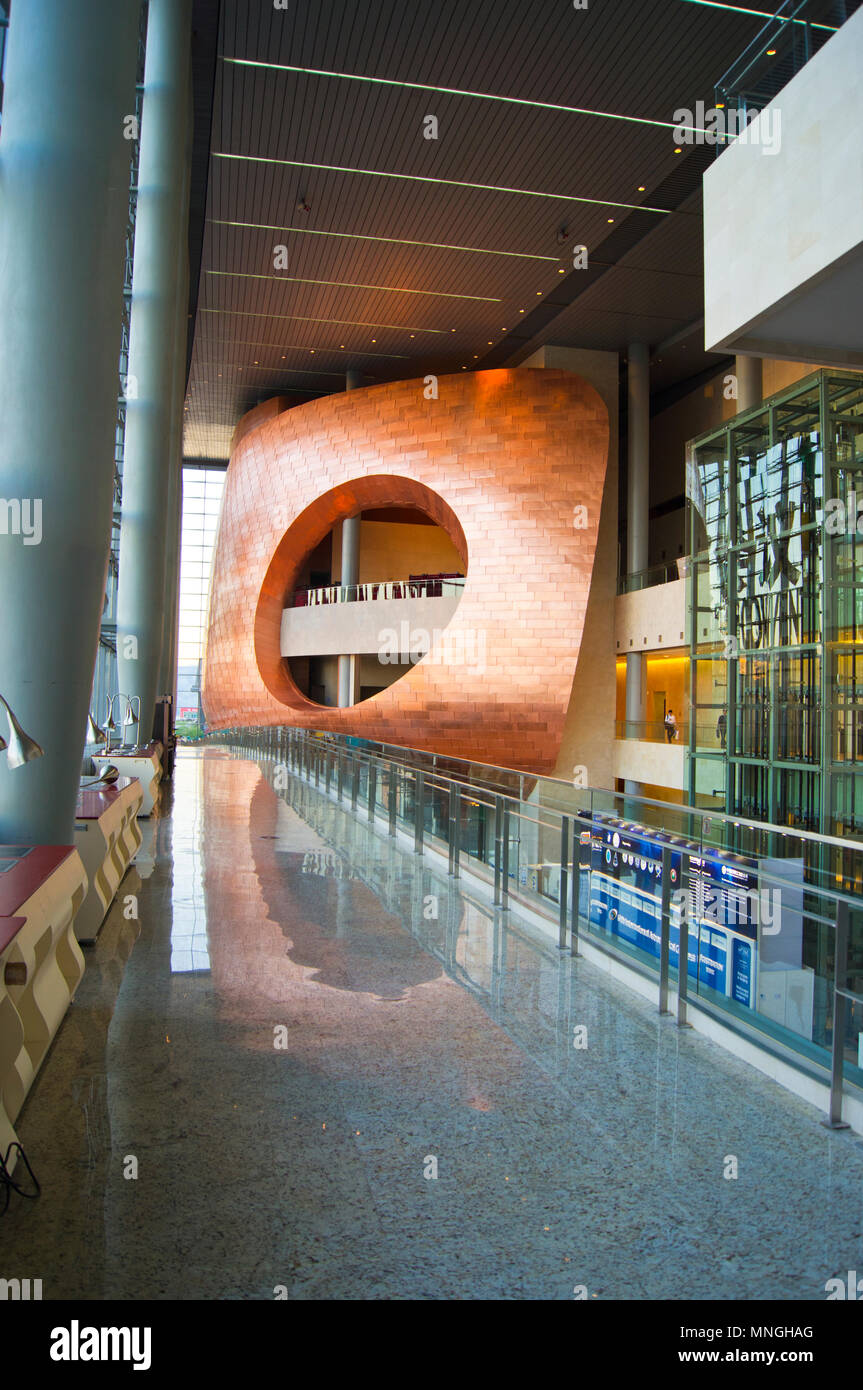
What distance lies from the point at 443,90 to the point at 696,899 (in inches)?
585

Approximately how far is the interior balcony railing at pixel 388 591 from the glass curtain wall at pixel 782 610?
395 inches

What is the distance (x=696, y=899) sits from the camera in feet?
14.2

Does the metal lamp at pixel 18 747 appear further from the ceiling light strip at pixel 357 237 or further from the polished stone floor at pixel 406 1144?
the ceiling light strip at pixel 357 237

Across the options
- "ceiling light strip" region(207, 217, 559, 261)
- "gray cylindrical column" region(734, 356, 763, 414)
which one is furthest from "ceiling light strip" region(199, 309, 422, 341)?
"gray cylindrical column" region(734, 356, 763, 414)

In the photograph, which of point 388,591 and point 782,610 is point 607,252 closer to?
point 782,610

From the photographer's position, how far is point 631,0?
13.0m

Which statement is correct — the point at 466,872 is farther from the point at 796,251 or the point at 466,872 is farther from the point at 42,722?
the point at 796,251

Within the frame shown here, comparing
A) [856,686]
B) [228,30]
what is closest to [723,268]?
[856,686]

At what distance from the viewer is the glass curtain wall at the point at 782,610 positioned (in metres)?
13.7

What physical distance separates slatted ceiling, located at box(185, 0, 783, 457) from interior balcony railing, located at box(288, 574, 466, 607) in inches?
245

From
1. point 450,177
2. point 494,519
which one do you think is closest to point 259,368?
point 494,519

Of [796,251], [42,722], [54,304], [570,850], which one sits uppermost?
[796,251]

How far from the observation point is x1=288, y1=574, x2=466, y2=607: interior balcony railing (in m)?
27.5
